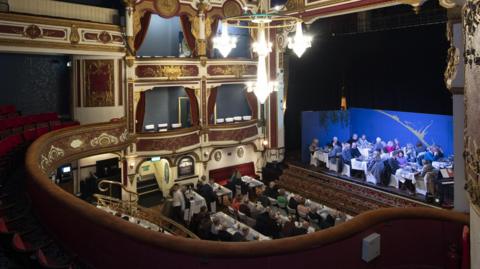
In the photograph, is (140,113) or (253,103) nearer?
(140,113)

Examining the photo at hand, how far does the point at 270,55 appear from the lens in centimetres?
1588

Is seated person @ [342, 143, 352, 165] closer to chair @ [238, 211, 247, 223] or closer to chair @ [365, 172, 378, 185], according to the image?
chair @ [365, 172, 378, 185]

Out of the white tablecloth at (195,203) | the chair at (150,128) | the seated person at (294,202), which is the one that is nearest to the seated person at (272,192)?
the seated person at (294,202)

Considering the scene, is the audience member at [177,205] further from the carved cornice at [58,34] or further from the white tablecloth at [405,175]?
the white tablecloth at [405,175]

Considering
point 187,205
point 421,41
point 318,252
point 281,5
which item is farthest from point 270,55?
point 318,252

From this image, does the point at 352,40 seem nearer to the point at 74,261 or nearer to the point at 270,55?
the point at 270,55

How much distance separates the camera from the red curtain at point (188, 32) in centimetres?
1404

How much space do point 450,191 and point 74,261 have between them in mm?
9787

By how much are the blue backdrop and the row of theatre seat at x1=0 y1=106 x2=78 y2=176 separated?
9.39 meters

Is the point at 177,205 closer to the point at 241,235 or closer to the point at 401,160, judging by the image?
the point at 241,235

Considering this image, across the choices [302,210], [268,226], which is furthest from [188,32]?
[268,226]

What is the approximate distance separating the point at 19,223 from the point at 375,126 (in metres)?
13.5

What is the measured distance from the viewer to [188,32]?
14156mm

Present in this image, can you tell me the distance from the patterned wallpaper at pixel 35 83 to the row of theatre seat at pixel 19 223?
355 cm
